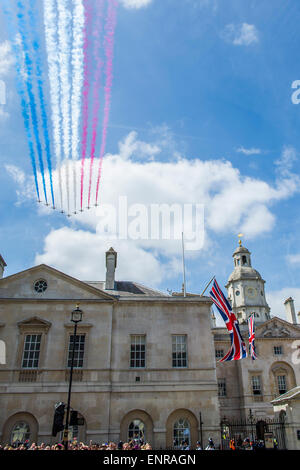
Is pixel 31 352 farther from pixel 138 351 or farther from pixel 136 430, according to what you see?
pixel 136 430

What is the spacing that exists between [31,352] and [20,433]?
4811 millimetres

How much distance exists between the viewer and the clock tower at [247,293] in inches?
2238

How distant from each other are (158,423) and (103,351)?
580cm

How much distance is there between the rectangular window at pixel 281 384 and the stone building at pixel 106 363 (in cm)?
2136

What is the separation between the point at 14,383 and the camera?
893 inches

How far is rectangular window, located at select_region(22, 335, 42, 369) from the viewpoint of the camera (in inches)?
923

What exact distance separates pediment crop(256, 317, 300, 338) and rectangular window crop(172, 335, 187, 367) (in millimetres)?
21844

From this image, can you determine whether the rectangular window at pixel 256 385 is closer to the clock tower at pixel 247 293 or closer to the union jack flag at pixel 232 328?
the clock tower at pixel 247 293

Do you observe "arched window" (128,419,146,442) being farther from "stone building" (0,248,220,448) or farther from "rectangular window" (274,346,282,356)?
"rectangular window" (274,346,282,356)

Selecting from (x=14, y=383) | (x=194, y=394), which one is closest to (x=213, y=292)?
(x=194, y=394)

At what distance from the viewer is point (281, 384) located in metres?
41.1

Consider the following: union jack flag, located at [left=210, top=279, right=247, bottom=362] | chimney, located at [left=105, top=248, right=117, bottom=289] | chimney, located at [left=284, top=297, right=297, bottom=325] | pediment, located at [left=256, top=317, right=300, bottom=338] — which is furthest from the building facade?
chimney, located at [left=284, top=297, right=297, bottom=325]
